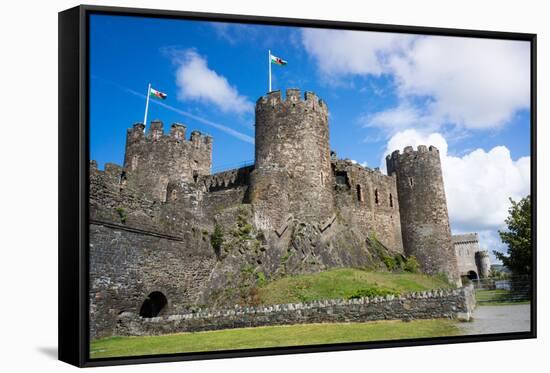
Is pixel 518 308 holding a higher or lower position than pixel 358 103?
lower

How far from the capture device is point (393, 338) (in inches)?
685

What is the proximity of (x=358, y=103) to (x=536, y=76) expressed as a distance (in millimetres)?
5241

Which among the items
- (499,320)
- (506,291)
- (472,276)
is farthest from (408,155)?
(499,320)

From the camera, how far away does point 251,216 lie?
23578mm

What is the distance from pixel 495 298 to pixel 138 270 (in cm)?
1027

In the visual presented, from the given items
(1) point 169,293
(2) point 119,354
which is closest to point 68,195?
(2) point 119,354

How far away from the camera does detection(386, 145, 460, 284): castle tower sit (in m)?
31.0

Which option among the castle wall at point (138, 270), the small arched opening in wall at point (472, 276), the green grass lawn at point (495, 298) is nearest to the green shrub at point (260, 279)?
the castle wall at point (138, 270)

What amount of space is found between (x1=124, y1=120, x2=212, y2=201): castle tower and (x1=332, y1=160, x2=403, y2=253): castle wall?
655 centimetres

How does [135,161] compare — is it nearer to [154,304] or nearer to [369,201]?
[369,201]

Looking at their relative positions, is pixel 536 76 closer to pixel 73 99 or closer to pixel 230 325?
pixel 230 325

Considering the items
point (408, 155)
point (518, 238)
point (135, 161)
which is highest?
point (408, 155)

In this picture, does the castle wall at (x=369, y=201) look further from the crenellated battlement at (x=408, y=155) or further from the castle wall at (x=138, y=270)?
the castle wall at (x=138, y=270)

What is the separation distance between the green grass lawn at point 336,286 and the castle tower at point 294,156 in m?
3.85
